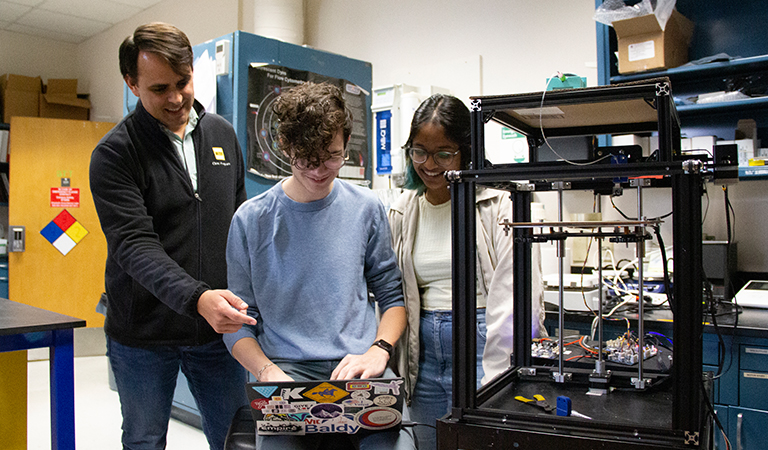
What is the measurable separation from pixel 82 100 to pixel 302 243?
5.09 m

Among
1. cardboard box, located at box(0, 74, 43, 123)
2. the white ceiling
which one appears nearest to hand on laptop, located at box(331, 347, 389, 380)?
the white ceiling

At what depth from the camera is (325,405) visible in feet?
3.58

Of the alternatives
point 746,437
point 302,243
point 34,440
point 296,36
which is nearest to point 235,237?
point 302,243

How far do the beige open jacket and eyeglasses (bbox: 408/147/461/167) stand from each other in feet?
0.38

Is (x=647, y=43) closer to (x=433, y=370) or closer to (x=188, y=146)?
(x=433, y=370)

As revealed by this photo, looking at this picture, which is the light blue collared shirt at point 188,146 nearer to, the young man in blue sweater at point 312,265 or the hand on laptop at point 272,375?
the young man in blue sweater at point 312,265

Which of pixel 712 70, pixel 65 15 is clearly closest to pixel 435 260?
pixel 712 70

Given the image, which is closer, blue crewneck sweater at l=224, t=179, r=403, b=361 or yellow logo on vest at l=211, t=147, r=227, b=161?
blue crewneck sweater at l=224, t=179, r=403, b=361

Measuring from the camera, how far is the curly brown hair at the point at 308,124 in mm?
1262

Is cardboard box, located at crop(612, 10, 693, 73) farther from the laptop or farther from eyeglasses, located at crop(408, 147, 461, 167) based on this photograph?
the laptop

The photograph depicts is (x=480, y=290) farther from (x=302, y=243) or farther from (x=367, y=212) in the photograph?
(x=302, y=243)

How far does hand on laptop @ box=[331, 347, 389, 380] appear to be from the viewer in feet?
4.06

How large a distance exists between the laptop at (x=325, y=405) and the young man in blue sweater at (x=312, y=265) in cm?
13

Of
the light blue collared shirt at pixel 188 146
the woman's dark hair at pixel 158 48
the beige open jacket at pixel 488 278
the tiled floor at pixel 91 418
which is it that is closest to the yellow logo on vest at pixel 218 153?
the light blue collared shirt at pixel 188 146
